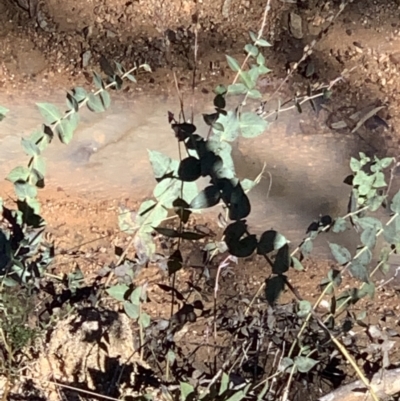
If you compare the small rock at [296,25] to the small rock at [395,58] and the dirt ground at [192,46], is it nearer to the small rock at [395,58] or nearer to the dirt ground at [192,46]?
the dirt ground at [192,46]

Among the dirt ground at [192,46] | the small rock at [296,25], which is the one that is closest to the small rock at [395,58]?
the dirt ground at [192,46]

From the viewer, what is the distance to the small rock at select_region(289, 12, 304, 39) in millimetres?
3859

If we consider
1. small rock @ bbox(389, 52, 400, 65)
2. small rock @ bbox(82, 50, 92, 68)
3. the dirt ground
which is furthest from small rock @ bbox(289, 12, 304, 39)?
small rock @ bbox(82, 50, 92, 68)

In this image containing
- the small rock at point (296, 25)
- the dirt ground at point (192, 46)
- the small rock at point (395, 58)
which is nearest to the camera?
the dirt ground at point (192, 46)

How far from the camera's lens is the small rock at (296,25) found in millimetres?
3859

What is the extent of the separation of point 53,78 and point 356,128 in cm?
143

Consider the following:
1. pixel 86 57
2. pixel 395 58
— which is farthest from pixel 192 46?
pixel 395 58

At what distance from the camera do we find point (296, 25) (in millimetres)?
3893

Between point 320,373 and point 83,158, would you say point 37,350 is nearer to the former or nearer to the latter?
point 320,373

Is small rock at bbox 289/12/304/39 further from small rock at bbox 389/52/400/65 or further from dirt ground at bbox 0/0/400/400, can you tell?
small rock at bbox 389/52/400/65

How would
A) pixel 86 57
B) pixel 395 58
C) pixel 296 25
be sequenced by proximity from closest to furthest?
pixel 86 57, pixel 395 58, pixel 296 25

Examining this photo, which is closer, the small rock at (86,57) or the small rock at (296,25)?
the small rock at (86,57)

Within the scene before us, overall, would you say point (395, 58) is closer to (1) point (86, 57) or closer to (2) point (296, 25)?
(2) point (296, 25)

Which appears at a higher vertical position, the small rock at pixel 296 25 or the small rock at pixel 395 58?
the small rock at pixel 296 25
